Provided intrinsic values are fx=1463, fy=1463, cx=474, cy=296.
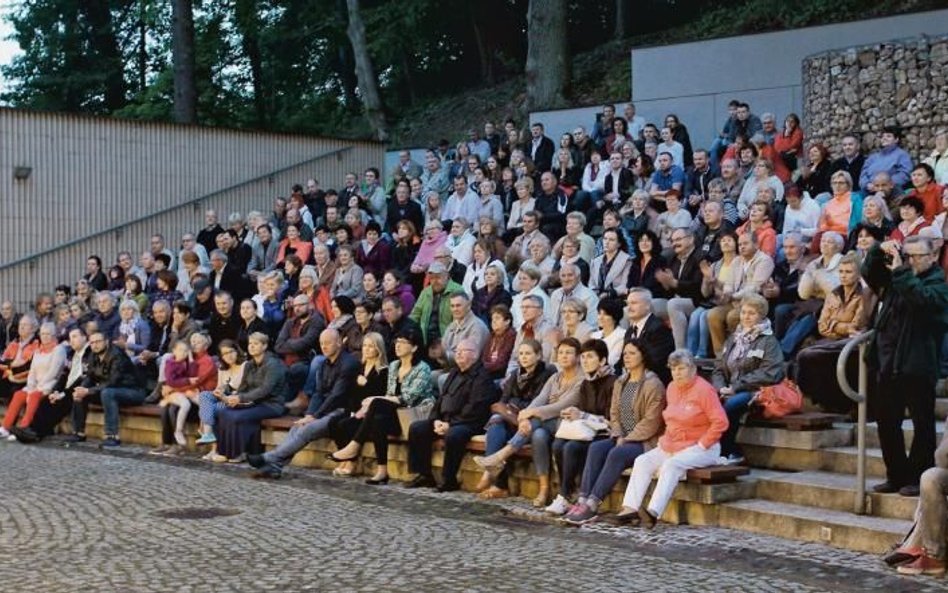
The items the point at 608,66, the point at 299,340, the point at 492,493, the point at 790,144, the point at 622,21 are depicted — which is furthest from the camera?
the point at 622,21

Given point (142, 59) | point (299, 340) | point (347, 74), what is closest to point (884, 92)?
point (299, 340)

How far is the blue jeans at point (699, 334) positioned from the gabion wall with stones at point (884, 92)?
6161 millimetres

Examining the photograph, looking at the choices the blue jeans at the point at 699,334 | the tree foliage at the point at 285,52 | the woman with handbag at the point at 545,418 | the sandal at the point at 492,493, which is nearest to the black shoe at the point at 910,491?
the woman with handbag at the point at 545,418

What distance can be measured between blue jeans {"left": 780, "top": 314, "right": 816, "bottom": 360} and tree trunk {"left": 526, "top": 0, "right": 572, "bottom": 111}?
15.0 metres

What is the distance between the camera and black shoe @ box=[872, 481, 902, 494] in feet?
32.2

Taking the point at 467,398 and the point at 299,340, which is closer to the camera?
the point at 467,398

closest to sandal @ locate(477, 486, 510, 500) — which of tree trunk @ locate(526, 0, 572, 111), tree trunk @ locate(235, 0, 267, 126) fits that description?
tree trunk @ locate(526, 0, 572, 111)

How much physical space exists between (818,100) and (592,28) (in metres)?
Answer: 15.8

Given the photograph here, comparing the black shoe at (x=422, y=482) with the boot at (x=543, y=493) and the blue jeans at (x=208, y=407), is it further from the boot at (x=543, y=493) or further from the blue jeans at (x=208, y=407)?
the blue jeans at (x=208, y=407)

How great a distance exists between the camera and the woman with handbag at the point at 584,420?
446 inches

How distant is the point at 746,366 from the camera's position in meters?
11.5

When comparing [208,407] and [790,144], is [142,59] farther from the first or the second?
[208,407]

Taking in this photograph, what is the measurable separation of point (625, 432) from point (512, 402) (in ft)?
5.24

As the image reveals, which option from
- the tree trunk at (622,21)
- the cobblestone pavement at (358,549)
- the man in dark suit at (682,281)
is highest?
the tree trunk at (622,21)
